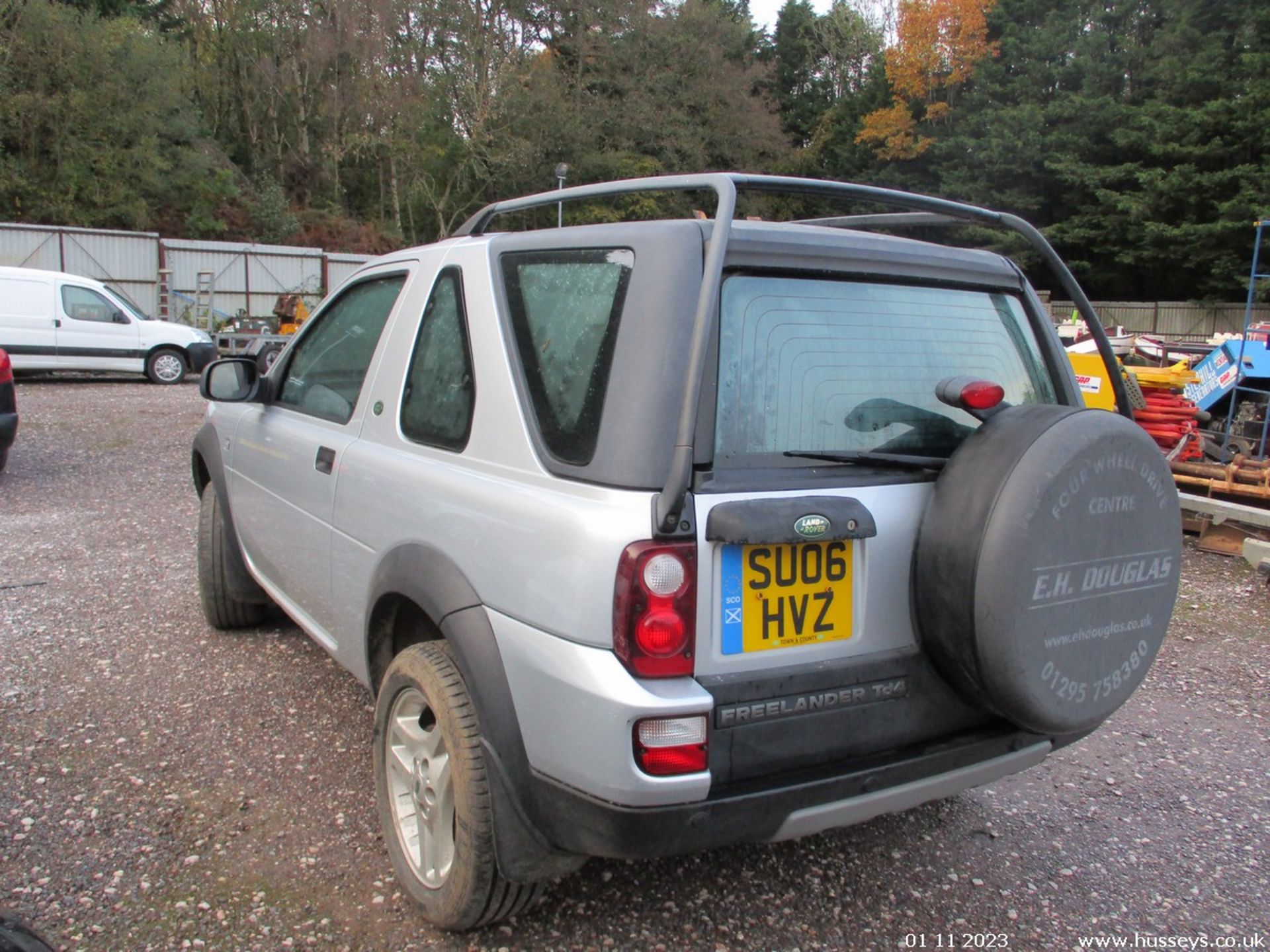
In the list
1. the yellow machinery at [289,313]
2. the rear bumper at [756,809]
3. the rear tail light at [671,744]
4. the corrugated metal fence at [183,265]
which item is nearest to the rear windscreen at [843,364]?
the rear tail light at [671,744]

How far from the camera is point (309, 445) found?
3.29 m

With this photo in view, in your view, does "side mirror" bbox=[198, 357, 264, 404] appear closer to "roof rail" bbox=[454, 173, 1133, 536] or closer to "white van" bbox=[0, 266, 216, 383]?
"roof rail" bbox=[454, 173, 1133, 536]

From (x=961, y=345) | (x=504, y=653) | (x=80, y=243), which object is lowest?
(x=504, y=653)

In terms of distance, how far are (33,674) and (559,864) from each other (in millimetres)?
2950

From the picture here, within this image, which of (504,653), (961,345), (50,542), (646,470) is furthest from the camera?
(50,542)

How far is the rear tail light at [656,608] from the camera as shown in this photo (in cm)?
192

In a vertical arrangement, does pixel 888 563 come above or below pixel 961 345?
below

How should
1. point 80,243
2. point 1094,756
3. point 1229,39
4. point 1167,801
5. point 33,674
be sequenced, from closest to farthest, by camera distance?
point 1167,801, point 1094,756, point 33,674, point 80,243, point 1229,39

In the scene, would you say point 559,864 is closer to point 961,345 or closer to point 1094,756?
point 961,345

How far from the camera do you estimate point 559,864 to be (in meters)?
2.20

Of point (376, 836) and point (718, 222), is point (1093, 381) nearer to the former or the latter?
point (718, 222)

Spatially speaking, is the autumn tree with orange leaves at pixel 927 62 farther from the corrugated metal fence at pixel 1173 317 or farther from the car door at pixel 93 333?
the car door at pixel 93 333

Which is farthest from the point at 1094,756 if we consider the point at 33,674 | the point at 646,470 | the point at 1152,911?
the point at 33,674

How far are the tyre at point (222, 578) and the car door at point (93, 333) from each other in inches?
507
